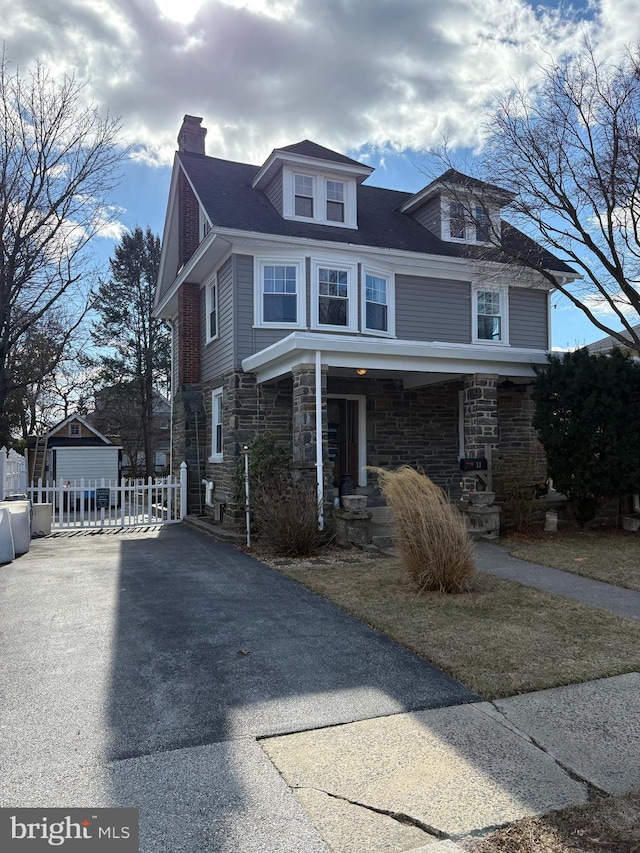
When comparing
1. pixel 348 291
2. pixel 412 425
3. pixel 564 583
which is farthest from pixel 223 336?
pixel 564 583

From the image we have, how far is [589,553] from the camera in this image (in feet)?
26.8

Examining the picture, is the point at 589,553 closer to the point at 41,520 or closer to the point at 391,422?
the point at 391,422

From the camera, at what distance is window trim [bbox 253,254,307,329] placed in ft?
39.2

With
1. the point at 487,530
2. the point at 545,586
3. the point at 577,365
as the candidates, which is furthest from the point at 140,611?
the point at 577,365

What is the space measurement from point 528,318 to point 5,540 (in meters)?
12.6

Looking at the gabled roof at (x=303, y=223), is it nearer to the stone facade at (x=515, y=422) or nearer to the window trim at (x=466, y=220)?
the window trim at (x=466, y=220)

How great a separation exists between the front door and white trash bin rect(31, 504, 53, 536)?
20.1ft

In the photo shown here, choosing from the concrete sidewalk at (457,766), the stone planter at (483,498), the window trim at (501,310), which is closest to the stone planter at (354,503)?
the stone planter at (483,498)

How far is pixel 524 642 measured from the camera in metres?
4.50

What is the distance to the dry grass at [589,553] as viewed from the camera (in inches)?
273

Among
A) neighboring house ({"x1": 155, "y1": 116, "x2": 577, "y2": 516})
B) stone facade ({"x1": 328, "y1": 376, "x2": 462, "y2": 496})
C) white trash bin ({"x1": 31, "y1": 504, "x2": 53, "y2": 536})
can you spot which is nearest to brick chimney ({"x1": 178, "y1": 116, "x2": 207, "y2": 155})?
neighboring house ({"x1": 155, "y1": 116, "x2": 577, "y2": 516})

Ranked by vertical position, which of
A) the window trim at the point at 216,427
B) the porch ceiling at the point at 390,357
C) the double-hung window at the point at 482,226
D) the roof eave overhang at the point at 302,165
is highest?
the roof eave overhang at the point at 302,165

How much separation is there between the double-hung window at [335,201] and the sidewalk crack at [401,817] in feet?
42.1

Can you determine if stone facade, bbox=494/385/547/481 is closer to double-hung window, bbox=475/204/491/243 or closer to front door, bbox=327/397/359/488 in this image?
front door, bbox=327/397/359/488
